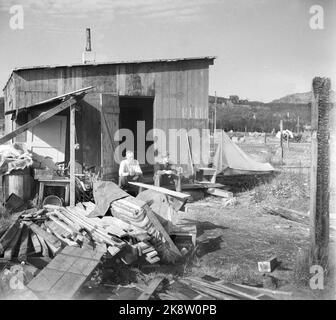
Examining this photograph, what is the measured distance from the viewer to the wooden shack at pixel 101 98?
1170cm

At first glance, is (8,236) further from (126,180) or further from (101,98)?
(101,98)

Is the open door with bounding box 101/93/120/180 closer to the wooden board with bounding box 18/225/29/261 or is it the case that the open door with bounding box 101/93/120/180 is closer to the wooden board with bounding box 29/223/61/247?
the wooden board with bounding box 29/223/61/247

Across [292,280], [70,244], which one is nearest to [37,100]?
[70,244]

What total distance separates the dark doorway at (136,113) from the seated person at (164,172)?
2.16 m

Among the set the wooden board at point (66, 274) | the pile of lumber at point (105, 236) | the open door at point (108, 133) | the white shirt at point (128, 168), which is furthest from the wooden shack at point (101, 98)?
the wooden board at point (66, 274)

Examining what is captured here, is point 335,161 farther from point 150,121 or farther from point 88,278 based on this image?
point 88,278

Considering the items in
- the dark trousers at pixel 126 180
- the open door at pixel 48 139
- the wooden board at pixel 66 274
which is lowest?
the wooden board at pixel 66 274

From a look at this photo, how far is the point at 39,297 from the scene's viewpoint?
16.0 feet

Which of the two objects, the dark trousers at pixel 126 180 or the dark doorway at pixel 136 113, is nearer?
the dark trousers at pixel 126 180

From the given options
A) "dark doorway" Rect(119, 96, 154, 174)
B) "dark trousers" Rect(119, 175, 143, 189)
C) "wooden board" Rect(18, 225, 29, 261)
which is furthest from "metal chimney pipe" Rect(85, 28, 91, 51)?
"wooden board" Rect(18, 225, 29, 261)

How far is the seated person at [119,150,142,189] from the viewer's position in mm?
10289

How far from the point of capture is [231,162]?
13742 millimetres

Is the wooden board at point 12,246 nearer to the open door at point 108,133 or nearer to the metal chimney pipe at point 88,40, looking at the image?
the open door at point 108,133

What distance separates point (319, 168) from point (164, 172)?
6079 mm
